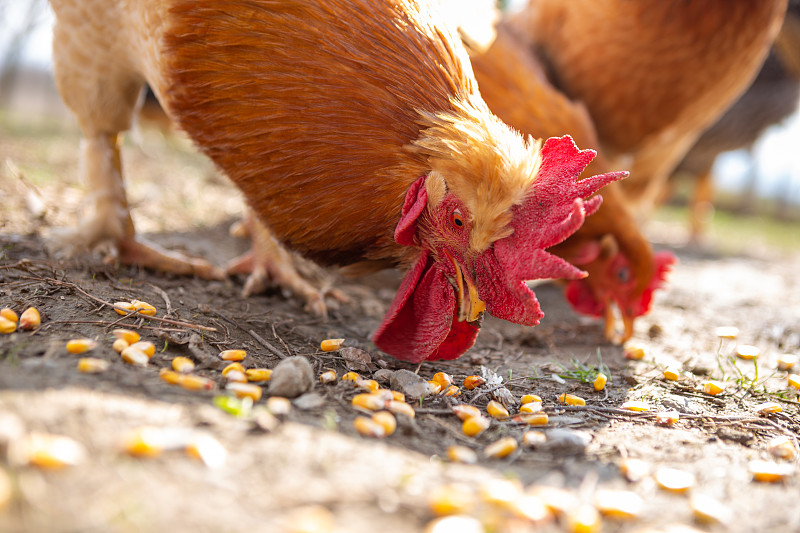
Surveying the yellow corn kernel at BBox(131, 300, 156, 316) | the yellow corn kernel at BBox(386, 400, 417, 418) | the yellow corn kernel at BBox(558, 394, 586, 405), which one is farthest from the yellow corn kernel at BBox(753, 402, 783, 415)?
the yellow corn kernel at BBox(131, 300, 156, 316)

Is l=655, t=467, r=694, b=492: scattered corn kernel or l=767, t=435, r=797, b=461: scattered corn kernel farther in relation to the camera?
l=767, t=435, r=797, b=461: scattered corn kernel

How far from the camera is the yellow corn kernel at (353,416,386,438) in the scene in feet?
5.20

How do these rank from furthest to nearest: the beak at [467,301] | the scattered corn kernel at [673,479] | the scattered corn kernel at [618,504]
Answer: the beak at [467,301] < the scattered corn kernel at [673,479] < the scattered corn kernel at [618,504]

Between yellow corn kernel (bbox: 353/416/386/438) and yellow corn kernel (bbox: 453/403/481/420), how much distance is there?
0.34 m

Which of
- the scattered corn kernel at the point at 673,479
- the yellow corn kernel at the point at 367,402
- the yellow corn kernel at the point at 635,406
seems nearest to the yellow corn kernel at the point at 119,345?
the yellow corn kernel at the point at 367,402

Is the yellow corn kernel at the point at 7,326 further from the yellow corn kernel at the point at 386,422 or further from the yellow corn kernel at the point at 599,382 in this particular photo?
the yellow corn kernel at the point at 599,382

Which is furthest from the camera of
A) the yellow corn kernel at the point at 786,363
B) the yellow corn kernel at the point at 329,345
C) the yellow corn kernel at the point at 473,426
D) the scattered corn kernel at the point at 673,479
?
the yellow corn kernel at the point at 786,363

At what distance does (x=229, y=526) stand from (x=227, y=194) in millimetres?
4704

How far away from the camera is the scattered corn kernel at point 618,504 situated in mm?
1357

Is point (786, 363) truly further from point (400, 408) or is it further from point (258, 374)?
point (258, 374)

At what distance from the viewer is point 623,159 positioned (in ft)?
12.9

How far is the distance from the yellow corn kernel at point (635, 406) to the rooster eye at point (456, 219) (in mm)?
950

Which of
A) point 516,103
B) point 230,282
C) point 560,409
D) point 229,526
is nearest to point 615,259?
point 516,103

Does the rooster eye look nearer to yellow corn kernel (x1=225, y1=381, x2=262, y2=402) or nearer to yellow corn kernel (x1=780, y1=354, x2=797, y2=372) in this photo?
yellow corn kernel (x1=225, y1=381, x2=262, y2=402)
